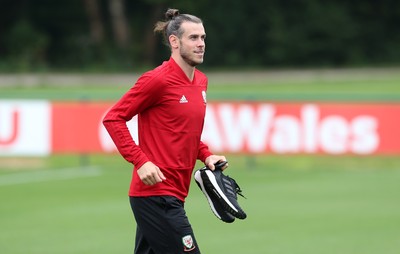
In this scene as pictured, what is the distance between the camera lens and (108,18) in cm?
7069

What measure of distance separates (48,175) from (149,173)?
44.9ft

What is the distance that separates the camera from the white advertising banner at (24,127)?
21047mm

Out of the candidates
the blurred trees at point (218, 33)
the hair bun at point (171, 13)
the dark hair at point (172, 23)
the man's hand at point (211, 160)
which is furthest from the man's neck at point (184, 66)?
the blurred trees at point (218, 33)

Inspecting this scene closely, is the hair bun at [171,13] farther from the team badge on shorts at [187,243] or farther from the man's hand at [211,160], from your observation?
the team badge on shorts at [187,243]

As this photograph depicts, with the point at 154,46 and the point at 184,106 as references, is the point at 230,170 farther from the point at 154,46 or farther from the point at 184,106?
the point at 154,46

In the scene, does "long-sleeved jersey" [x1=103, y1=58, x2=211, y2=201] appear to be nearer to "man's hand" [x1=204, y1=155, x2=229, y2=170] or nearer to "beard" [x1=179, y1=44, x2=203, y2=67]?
"beard" [x1=179, y1=44, x2=203, y2=67]

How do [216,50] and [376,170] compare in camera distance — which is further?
[216,50]

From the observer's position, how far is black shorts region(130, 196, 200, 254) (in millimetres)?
7688

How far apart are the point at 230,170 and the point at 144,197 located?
44.3 feet

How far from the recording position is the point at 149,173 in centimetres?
743

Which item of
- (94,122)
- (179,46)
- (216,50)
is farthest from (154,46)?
(179,46)

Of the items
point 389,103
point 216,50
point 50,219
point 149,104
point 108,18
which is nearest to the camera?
point 149,104

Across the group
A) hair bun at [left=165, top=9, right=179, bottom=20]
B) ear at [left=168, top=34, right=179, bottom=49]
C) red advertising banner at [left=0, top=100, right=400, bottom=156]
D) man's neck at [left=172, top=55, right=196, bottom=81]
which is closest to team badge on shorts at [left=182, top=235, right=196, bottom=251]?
man's neck at [left=172, top=55, right=196, bottom=81]

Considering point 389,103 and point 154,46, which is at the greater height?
point 389,103
